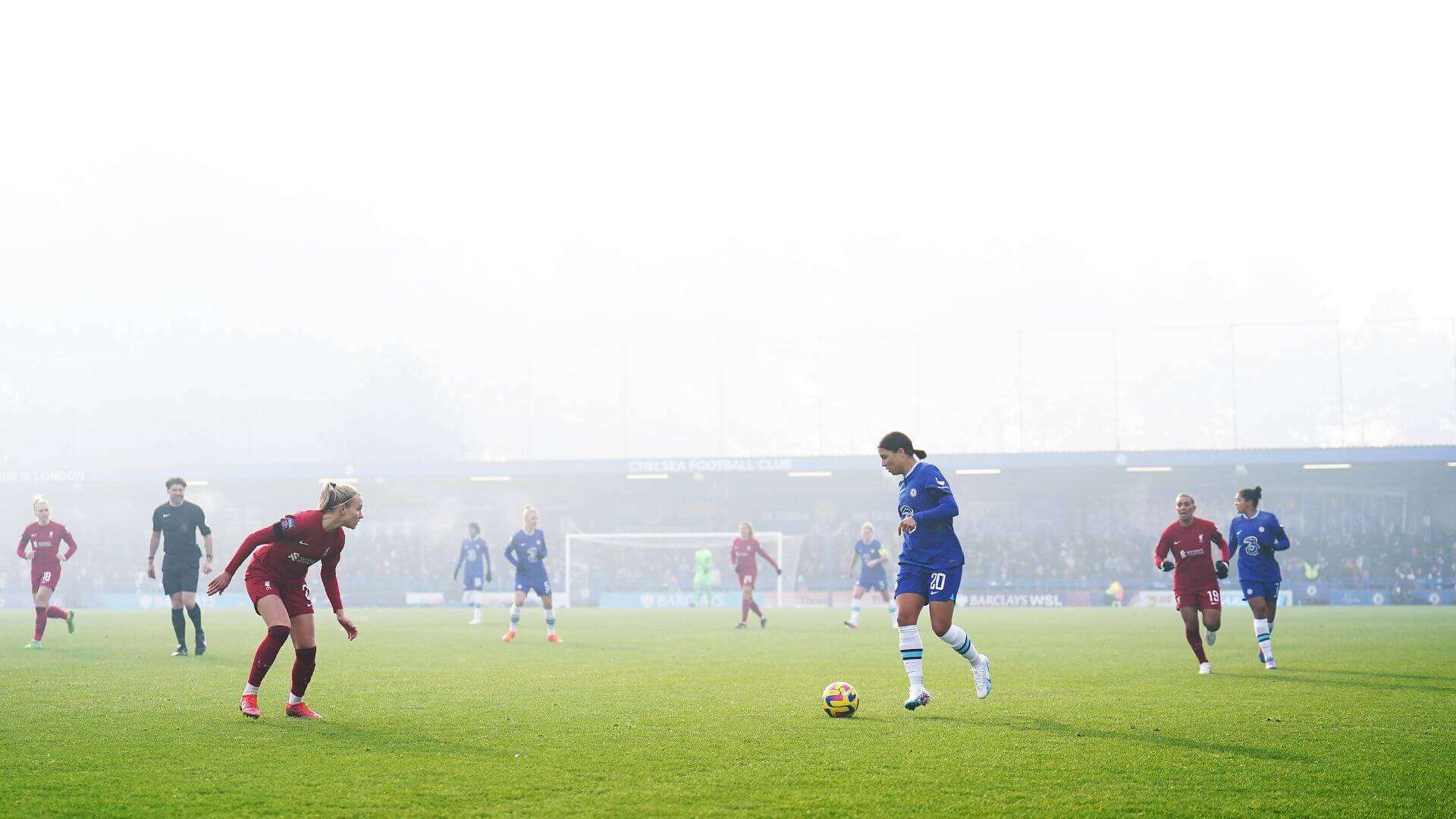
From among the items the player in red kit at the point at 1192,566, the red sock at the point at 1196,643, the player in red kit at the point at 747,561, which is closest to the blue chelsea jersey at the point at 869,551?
the player in red kit at the point at 747,561

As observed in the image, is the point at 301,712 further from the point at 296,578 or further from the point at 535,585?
the point at 535,585

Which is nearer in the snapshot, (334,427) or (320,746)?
(320,746)

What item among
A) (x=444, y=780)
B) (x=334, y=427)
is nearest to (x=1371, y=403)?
(x=334, y=427)

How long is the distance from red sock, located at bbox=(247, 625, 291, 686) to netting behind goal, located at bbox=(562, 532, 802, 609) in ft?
115

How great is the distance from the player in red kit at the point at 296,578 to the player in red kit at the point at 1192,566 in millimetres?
8937

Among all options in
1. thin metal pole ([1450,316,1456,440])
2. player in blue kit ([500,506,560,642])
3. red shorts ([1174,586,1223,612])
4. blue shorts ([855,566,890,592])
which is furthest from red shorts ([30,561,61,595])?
thin metal pole ([1450,316,1456,440])

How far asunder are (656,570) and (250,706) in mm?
37501

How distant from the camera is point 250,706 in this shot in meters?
10.2

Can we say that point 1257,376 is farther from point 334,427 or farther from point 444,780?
point 444,780

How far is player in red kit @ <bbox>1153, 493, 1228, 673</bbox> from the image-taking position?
48.6 ft

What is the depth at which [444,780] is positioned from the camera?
7504 millimetres

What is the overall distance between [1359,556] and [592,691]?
4018 cm

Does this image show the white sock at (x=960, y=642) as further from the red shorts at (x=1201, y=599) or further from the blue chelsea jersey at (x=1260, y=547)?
the blue chelsea jersey at (x=1260, y=547)

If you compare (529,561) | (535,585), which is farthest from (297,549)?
(529,561)
